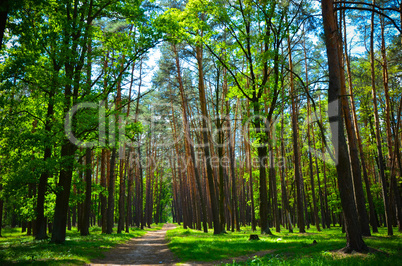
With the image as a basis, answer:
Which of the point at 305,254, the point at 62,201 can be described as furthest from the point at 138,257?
the point at 305,254

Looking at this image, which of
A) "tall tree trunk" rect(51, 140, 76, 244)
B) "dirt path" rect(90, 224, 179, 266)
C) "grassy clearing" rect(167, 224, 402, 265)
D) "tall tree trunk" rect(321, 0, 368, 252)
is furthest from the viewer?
"tall tree trunk" rect(51, 140, 76, 244)

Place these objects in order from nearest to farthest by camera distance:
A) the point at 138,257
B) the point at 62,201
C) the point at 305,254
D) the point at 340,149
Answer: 1. the point at 340,149
2. the point at 305,254
3. the point at 138,257
4. the point at 62,201

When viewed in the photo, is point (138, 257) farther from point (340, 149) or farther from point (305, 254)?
point (340, 149)

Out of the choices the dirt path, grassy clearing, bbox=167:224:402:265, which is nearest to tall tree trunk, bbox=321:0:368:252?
grassy clearing, bbox=167:224:402:265

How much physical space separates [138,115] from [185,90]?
17.0 ft

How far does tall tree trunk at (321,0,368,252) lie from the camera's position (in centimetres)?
730

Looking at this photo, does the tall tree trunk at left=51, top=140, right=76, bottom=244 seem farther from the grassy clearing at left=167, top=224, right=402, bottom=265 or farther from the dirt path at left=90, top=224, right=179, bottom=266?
the grassy clearing at left=167, top=224, right=402, bottom=265

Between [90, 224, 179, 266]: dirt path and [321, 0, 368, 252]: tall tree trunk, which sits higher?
[321, 0, 368, 252]: tall tree trunk

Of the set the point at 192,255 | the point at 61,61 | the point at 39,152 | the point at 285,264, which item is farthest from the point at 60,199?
the point at 285,264

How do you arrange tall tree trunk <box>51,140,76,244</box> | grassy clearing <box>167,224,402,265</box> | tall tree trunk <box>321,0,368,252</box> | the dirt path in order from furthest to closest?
tall tree trunk <box>51,140,76,244</box> < the dirt path < tall tree trunk <box>321,0,368,252</box> < grassy clearing <box>167,224,402,265</box>

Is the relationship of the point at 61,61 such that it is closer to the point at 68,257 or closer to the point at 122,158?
the point at 68,257

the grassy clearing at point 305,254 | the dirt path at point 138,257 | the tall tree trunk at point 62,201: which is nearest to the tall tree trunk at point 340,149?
the grassy clearing at point 305,254

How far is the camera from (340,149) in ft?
25.3

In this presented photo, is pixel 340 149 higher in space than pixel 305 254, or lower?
higher
